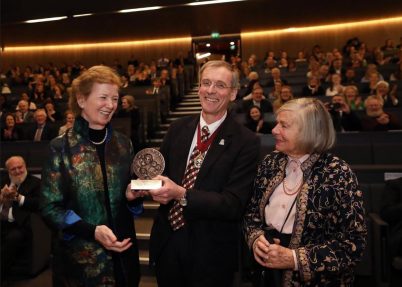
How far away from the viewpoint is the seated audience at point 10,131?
6264mm

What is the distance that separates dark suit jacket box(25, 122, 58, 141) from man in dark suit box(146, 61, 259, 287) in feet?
16.2

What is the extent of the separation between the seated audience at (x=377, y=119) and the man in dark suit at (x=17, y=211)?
153 inches

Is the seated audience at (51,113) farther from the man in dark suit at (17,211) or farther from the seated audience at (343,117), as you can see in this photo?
the seated audience at (343,117)

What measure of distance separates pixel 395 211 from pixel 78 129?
2.31 meters

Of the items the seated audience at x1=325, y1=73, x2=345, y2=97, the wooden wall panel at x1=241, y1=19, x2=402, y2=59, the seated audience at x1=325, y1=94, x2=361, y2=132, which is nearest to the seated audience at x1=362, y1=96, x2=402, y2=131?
the seated audience at x1=325, y1=94, x2=361, y2=132

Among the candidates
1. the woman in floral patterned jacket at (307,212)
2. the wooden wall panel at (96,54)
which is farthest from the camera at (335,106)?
the wooden wall panel at (96,54)

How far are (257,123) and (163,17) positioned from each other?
277 inches

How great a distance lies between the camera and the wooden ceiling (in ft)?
32.0

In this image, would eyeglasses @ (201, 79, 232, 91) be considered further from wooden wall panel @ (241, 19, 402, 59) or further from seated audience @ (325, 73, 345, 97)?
wooden wall panel @ (241, 19, 402, 59)

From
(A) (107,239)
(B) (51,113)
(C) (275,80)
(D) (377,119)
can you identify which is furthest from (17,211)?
(C) (275,80)

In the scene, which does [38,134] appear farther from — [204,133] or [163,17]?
[163,17]

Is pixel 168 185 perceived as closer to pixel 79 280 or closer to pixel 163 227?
pixel 163 227

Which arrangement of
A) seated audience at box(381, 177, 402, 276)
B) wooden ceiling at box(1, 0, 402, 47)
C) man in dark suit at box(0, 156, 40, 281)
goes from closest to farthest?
seated audience at box(381, 177, 402, 276) → man in dark suit at box(0, 156, 40, 281) → wooden ceiling at box(1, 0, 402, 47)

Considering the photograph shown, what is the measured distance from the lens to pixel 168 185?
1.51m
